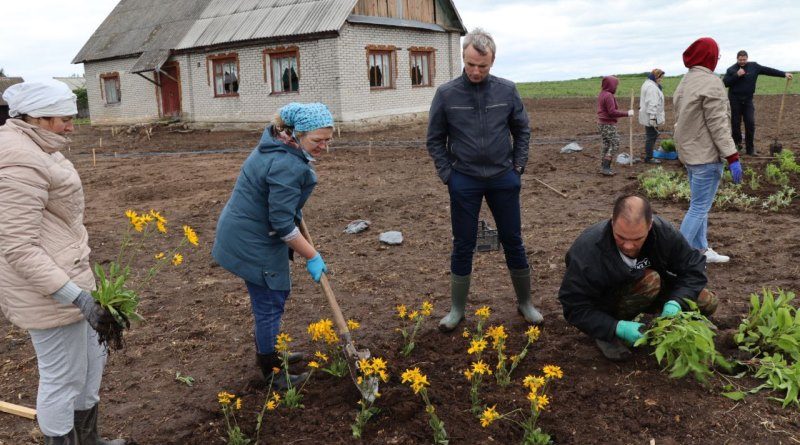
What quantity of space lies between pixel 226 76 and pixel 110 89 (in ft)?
26.3

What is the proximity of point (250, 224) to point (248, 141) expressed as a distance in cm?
1575

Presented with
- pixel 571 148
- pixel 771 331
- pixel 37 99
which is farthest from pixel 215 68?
pixel 771 331

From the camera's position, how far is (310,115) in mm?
3219

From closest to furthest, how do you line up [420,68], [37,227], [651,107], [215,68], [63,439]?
[37,227] < [63,439] < [651,107] < [215,68] < [420,68]

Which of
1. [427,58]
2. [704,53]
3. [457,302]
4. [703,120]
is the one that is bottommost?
[457,302]

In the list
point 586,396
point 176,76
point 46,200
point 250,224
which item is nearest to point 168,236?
point 250,224

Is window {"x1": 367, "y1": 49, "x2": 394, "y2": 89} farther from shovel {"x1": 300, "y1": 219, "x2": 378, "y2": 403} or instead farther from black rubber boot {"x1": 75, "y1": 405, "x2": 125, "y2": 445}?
black rubber boot {"x1": 75, "y1": 405, "x2": 125, "y2": 445}

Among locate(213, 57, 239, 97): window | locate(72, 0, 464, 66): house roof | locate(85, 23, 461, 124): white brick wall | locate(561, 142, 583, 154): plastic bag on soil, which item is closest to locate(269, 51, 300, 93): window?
locate(85, 23, 461, 124): white brick wall

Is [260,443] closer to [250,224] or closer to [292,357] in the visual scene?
[292,357]

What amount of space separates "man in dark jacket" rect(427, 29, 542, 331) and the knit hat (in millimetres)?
1160

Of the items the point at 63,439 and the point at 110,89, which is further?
the point at 110,89

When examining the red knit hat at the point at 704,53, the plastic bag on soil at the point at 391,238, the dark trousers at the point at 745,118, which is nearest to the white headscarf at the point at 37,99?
the plastic bag on soil at the point at 391,238

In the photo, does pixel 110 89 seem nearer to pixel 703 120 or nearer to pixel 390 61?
pixel 390 61

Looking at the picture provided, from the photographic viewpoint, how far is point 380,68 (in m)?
20.5
